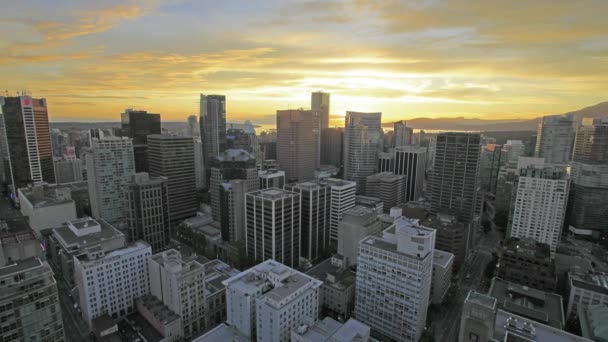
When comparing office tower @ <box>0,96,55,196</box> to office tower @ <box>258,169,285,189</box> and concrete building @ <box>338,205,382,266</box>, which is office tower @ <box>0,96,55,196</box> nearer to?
office tower @ <box>258,169,285,189</box>

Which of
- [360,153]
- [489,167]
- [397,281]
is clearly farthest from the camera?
[360,153]

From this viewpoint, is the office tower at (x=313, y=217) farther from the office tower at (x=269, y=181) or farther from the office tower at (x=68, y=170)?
the office tower at (x=68, y=170)

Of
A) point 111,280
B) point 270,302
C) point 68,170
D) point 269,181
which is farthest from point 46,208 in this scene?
point 270,302

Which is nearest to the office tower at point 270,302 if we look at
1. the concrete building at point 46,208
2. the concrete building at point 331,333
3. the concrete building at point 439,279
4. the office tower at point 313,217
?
the concrete building at point 331,333

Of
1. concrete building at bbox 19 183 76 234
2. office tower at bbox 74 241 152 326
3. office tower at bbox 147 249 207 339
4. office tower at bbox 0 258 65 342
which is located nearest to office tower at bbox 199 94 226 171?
concrete building at bbox 19 183 76 234

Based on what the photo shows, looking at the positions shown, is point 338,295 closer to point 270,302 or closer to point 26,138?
point 270,302
